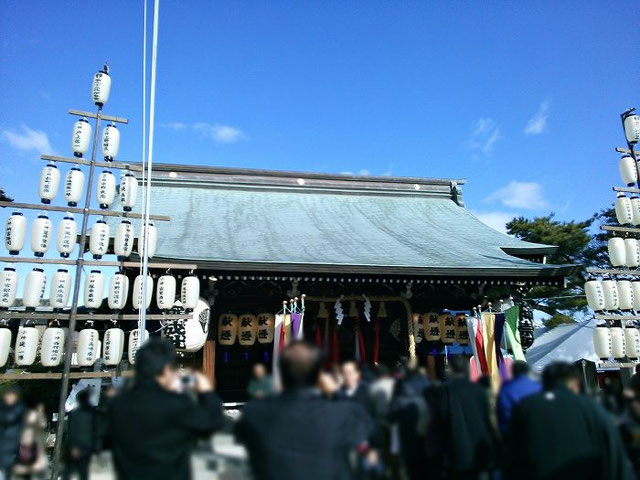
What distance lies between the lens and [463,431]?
3.79 meters

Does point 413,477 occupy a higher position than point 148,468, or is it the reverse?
point 148,468

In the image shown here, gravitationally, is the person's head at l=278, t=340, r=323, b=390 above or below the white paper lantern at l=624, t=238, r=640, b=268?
below

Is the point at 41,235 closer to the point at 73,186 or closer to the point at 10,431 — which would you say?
the point at 73,186

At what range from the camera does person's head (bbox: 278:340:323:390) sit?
2539mm

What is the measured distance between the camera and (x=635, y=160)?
1317 centimetres

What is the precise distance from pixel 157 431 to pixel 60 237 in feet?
25.2

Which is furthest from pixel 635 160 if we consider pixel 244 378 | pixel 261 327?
pixel 244 378

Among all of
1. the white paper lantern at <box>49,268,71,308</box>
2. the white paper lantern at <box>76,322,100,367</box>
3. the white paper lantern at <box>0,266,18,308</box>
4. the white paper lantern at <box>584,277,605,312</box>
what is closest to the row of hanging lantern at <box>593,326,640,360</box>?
the white paper lantern at <box>584,277,605,312</box>

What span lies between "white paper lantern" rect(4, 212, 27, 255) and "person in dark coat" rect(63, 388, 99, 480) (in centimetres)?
617

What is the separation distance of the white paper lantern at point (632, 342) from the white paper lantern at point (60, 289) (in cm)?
1276

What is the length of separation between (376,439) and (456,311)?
9.94 m

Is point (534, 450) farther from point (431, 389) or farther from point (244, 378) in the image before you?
point (244, 378)

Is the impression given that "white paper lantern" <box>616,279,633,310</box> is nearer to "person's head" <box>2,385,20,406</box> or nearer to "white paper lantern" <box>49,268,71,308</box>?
"white paper lantern" <box>49,268,71,308</box>

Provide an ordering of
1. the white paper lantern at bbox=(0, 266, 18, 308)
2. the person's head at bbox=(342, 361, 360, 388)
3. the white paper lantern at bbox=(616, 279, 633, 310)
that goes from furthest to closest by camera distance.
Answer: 1. the white paper lantern at bbox=(616, 279, 633, 310)
2. the white paper lantern at bbox=(0, 266, 18, 308)
3. the person's head at bbox=(342, 361, 360, 388)
